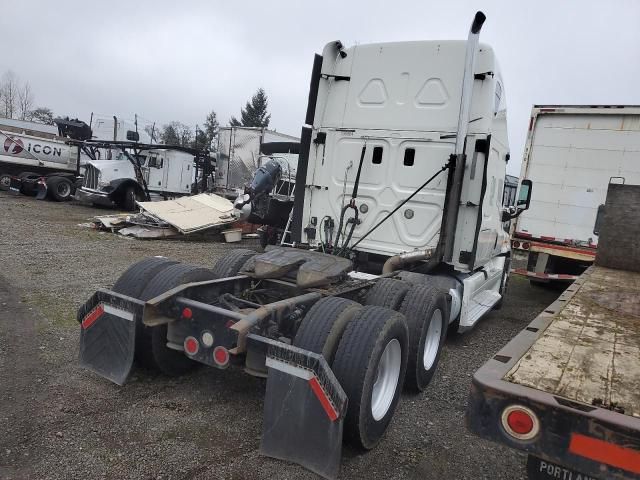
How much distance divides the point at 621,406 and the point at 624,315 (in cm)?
171

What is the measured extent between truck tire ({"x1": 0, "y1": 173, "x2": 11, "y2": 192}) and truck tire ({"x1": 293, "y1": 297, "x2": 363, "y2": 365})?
21.3 meters

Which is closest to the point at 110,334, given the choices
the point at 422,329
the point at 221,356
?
the point at 221,356

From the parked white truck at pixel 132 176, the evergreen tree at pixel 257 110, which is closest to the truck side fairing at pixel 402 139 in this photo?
the parked white truck at pixel 132 176

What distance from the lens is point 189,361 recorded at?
3953mm

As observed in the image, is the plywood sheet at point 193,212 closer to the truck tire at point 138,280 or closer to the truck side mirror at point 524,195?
the truck side mirror at point 524,195

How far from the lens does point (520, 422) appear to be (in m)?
1.67

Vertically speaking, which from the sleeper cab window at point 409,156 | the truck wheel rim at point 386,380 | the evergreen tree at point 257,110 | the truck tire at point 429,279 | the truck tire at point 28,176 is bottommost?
the truck wheel rim at point 386,380

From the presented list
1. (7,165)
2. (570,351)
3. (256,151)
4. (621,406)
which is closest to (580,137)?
(570,351)

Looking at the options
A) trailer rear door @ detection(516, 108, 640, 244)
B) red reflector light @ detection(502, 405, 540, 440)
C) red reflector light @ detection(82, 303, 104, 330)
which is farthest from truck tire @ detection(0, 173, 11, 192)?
red reflector light @ detection(502, 405, 540, 440)

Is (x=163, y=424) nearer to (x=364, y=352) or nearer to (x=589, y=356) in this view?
(x=364, y=352)

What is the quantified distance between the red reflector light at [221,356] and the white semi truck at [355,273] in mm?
15

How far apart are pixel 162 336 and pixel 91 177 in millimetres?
15908

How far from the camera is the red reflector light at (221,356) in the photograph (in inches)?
117

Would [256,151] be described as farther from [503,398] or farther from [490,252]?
[503,398]
